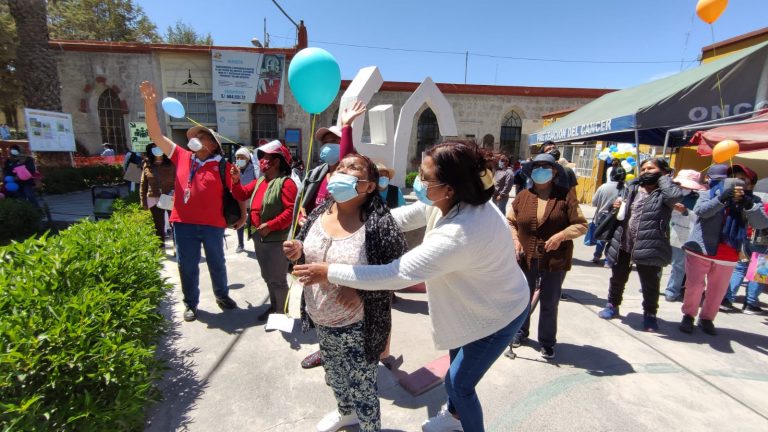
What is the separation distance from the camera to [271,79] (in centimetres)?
1666

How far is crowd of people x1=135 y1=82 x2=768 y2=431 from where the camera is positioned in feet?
5.26

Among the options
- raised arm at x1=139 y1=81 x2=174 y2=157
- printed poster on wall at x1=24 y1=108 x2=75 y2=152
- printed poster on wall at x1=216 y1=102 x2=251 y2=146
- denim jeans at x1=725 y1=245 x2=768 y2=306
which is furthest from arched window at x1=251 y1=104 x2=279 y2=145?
denim jeans at x1=725 y1=245 x2=768 y2=306

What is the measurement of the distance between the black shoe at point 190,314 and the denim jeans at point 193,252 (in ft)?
0.11

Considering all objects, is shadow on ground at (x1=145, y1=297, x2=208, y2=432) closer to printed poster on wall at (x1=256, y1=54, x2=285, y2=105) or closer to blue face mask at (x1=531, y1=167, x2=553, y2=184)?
blue face mask at (x1=531, y1=167, x2=553, y2=184)

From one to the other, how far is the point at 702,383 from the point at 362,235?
307 cm

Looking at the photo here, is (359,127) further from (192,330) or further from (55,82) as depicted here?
(55,82)

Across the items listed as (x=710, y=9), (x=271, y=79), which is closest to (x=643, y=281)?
(x=710, y=9)

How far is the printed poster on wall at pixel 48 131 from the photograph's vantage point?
991cm

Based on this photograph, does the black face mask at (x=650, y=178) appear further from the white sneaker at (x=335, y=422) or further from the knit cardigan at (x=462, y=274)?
the white sneaker at (x=335, y=422)

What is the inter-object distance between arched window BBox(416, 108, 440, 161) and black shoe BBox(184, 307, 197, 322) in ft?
52.1

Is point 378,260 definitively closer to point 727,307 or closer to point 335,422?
point 335,422

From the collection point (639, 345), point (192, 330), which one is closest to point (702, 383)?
point (639, 345)

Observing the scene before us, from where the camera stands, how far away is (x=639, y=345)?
11.1 feet

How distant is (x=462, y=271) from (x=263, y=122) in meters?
17.7
